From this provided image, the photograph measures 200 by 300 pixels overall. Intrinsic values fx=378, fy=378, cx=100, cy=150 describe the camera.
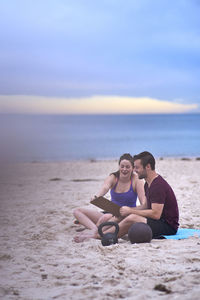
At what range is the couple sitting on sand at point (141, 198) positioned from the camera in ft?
16.6

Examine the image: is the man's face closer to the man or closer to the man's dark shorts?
the man

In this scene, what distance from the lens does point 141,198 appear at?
5.73 m

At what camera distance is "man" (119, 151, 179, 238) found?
502cm

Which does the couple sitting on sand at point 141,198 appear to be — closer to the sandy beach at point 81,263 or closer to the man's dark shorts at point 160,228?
the man's dark shorts at point 160,228

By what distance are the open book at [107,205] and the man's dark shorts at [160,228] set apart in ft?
1.53

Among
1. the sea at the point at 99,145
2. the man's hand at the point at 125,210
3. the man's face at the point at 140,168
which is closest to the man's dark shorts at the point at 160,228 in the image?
the man's hand at the point at 125,210

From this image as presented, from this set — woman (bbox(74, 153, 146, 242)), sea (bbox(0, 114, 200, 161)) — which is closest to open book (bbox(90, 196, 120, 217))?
woman (bbox(74, 153, 146, 242))

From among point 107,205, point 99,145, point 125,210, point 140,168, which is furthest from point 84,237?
point 99,145

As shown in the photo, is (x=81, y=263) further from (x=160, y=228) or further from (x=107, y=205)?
(x=160, y=228)

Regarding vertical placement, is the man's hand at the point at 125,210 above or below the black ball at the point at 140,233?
above

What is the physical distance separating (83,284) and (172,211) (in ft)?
6.33

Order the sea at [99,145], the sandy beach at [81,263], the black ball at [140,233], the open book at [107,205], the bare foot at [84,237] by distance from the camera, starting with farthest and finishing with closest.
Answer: the sea at [99,145], the bare foot at [84,237], the open book at [107,205], the black ball at [140,233], the sandy beach at [81,263]

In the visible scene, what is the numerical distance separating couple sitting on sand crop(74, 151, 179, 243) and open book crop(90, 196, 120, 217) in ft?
0.33

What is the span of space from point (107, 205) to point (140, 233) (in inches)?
23.3
